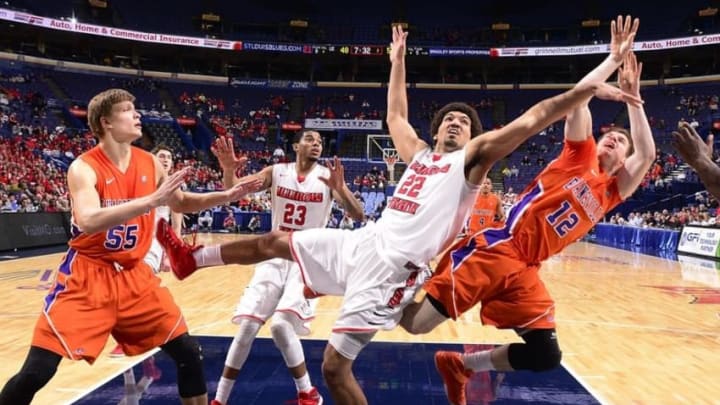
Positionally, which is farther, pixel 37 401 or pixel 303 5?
pixel 303 5

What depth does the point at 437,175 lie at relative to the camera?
343 centimetres

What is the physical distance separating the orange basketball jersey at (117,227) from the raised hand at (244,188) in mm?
598

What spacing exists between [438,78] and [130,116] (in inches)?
1510

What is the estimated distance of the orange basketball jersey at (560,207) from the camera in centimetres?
395

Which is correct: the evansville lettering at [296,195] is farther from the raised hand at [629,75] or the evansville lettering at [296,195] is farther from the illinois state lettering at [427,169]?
the raised hand at [629,75]

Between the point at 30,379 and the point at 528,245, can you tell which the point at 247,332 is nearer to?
the point at 30,379

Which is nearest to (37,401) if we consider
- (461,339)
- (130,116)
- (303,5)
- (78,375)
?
(78,375)

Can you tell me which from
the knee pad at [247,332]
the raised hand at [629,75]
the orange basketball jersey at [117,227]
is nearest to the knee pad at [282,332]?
the knee pad at [247,332]

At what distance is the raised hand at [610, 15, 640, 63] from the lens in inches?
138

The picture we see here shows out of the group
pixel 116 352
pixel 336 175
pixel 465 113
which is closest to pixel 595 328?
pixel 336 175

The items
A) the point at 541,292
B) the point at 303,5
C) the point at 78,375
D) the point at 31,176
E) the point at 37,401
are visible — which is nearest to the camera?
the point at 541,292

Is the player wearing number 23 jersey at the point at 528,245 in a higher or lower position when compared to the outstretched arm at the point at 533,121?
lower

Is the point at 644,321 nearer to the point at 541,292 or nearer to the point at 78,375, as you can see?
the point at 541,292

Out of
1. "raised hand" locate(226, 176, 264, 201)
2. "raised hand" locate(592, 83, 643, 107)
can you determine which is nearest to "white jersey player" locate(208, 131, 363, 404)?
"raised hand" locate(226, 176, 264, 201)
